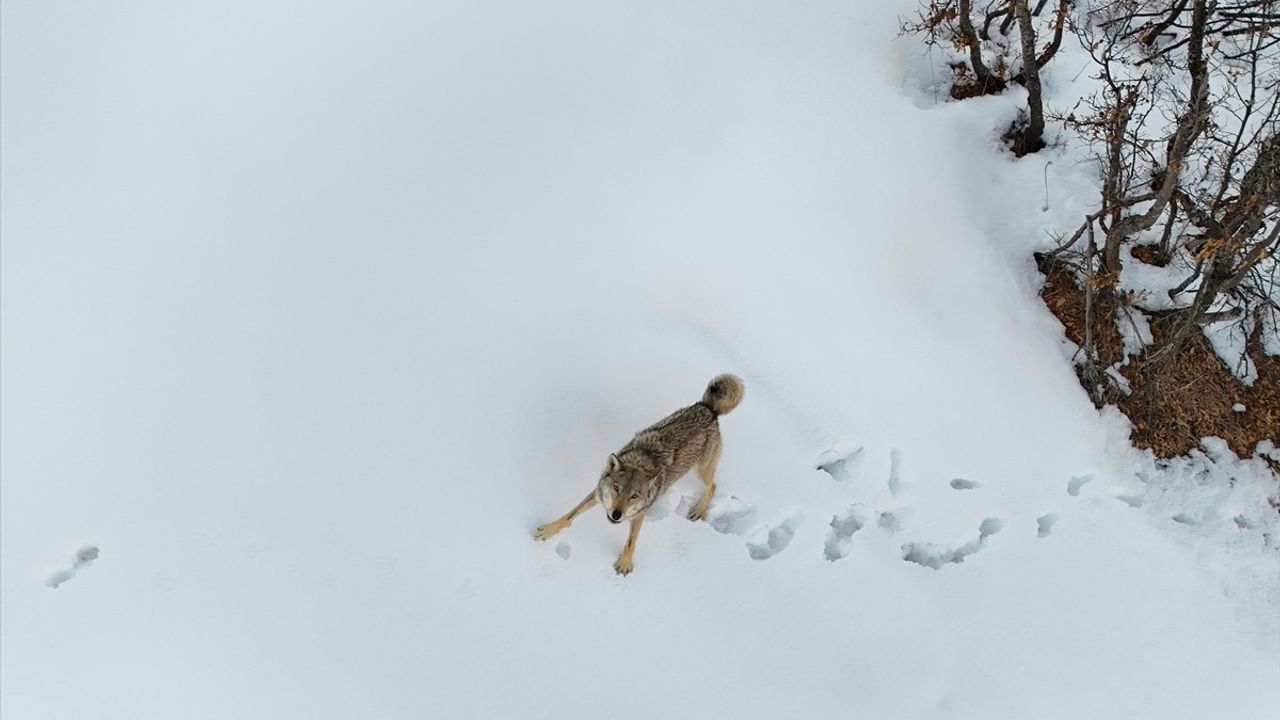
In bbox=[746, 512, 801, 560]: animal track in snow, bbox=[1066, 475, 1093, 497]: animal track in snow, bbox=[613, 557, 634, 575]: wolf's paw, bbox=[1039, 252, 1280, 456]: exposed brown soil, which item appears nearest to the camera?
bbox=[613, 557, 634, 575]: wolf's paw

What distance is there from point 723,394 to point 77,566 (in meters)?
4.59

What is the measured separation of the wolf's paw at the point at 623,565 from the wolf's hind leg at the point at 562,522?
1.41 ft

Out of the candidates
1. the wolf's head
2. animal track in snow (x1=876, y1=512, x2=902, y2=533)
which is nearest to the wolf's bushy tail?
the wolf's head

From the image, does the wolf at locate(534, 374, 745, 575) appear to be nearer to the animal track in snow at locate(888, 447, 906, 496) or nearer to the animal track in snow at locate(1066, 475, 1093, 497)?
the animal track in snow at locate(888, 447, 906, 496)

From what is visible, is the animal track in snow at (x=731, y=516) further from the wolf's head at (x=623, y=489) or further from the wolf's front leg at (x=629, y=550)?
the wolf's head at (x=623, y=489)

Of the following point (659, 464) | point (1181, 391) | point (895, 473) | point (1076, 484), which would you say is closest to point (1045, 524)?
point (1076, 484)

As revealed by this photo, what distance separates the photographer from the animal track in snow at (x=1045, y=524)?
20.0 ft

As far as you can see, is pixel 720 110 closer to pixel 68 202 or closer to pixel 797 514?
pixel 797 514

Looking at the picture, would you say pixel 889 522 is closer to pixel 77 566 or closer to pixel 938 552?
pixel 938 552

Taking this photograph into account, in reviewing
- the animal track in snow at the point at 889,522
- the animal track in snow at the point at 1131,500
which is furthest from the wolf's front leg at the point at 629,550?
the animal track in snow at the point at 1131,500

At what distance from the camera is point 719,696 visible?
17.1 feet

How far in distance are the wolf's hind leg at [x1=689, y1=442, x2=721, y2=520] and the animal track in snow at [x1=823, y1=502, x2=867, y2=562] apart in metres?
0.96

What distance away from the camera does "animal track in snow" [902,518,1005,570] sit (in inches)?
231

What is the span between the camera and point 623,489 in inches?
188
